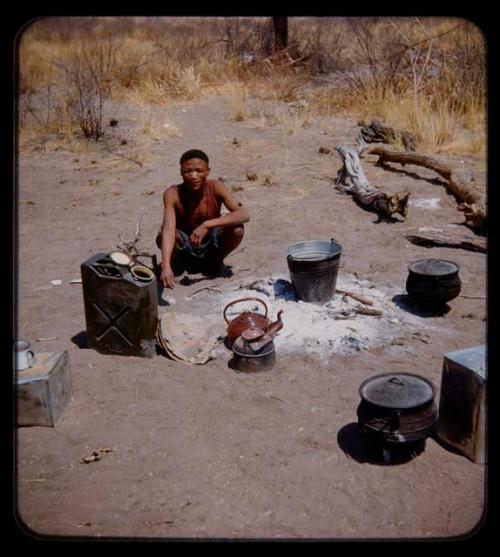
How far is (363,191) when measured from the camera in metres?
7.95

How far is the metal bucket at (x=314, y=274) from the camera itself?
5168 mm

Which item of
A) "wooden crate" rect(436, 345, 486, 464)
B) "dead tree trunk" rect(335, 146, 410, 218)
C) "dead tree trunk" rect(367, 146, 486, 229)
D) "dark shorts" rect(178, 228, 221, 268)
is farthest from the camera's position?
"dead tree trunk" rect(335, 146, 410, 218)

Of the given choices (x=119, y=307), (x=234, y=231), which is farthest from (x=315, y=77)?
(x=119, y=307)

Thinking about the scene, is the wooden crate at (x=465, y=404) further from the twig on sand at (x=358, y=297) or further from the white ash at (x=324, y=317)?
the twig on sand at (x=358, y=297)

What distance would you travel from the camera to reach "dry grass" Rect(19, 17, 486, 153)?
10.9 m

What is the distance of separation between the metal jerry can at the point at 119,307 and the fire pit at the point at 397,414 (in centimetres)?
172

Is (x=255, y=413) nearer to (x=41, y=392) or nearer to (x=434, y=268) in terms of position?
(x=41, y=392)

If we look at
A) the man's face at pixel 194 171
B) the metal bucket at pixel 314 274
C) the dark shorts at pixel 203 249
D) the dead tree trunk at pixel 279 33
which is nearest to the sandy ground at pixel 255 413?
the metal bucket at pixel 314 274

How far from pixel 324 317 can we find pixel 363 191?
3.26 metres

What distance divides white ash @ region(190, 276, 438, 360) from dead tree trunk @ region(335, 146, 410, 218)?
72.8 inches

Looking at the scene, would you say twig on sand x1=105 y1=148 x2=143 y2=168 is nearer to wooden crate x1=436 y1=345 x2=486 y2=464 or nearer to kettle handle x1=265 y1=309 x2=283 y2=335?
kettle handle x1=265 y1=309 x2=283 y2=335

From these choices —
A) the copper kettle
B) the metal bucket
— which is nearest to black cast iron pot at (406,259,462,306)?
the metal bucket
